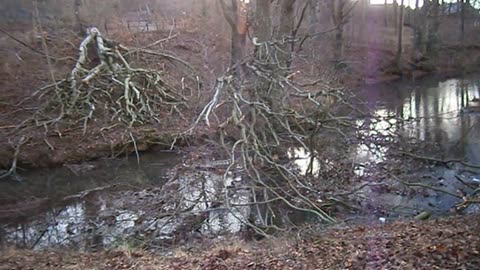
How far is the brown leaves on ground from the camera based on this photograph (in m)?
4.50

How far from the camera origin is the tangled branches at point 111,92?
554 inches

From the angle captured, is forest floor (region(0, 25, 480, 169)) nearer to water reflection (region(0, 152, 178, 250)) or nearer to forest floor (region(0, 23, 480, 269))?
forest floor (region(0, 23, 480, 269))

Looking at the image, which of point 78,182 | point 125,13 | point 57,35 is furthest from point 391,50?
point 78,182

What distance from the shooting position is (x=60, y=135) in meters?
13.2

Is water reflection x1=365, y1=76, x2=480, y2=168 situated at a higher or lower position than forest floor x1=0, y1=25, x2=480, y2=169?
lower

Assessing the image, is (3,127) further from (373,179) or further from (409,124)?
(409,124)

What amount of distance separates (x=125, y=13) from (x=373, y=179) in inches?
663

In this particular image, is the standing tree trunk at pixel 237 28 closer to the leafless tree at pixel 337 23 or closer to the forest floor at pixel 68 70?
the forest floor at pixel 68 70

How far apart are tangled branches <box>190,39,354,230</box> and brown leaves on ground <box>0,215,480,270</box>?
1.63 meters

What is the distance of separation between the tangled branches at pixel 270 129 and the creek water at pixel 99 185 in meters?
0.77

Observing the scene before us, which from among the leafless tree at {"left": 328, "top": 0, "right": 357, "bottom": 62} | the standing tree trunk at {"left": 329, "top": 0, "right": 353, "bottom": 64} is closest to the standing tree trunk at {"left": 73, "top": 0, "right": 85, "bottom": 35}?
the standing tree trunk at {"left": 329, "top": 0, "right": 353, "bottom": 64}

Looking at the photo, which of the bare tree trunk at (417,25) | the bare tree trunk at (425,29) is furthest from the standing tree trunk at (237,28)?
the bare tree trunk at (425,29)

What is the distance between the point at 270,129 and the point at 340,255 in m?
5.26

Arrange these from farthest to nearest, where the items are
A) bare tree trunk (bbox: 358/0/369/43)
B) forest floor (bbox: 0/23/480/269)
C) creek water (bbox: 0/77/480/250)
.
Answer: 1. bare tree trunk (bbox: 358/0/369/43)
2. creek water (bbox: 0/77/480/250)
3. forest floor (bbox: 0/23/480/269)
